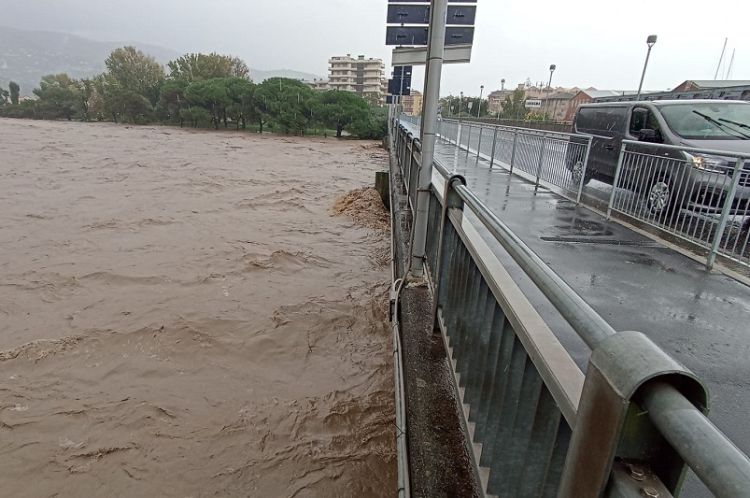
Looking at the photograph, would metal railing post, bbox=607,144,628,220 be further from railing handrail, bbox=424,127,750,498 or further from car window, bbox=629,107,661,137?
railing handrail, bbox=424,127,750,498

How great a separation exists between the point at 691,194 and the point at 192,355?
20.7ft

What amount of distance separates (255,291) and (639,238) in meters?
5.73

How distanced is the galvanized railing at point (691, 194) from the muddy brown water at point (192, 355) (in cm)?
403

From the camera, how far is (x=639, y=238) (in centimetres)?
638

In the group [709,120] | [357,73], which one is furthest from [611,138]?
[357,73]

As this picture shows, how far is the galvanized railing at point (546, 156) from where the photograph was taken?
893 cm

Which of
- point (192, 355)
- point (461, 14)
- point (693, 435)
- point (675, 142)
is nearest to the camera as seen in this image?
point (693, 435)

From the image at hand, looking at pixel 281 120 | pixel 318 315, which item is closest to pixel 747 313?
pixel 318 315

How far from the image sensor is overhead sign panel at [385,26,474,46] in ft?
14.9

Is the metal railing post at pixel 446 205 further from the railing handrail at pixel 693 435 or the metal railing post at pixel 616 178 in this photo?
the metal railing post at pixel 616 178

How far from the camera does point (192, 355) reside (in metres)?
5.47

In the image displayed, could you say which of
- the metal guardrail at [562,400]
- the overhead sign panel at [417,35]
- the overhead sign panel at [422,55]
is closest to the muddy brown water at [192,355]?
the metal guardrail at [562,400]

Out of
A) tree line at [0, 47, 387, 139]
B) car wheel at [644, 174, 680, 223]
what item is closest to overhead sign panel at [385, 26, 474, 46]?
→ car wheel at [644, 174, 680, 223]

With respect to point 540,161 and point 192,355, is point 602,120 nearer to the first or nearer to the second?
point 540,161
